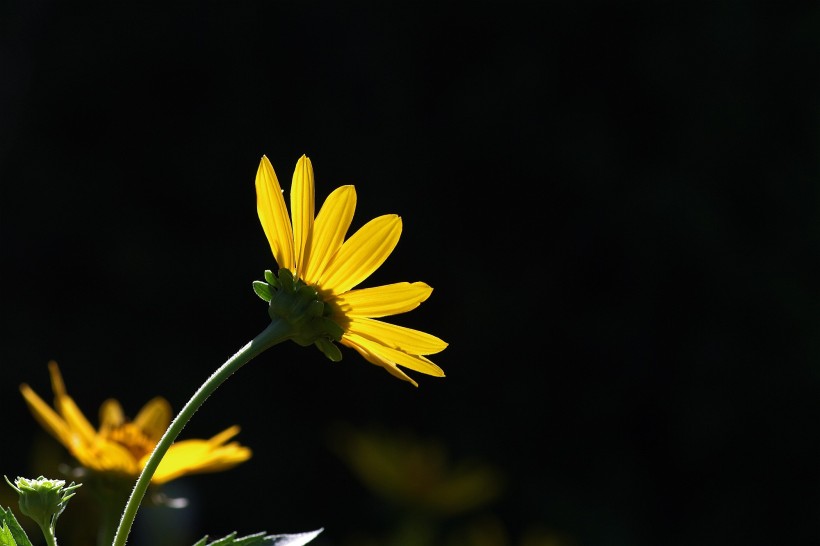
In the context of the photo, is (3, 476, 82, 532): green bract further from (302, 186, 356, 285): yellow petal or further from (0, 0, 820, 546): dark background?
(0, 0, 820, 546): dark background

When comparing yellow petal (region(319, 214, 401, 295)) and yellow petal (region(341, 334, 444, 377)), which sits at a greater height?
yellow petal (region(319, 214, 401, 295))

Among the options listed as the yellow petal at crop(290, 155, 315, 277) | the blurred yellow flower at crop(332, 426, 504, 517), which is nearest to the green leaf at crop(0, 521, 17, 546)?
the yellow petal at crop(290, 155, 315, 277)

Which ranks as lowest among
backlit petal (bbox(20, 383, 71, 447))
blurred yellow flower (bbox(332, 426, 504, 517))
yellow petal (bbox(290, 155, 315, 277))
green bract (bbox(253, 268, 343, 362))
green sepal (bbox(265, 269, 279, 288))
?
green bract (bbox(253, 268, 343, 362))

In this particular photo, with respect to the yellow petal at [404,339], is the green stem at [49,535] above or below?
below

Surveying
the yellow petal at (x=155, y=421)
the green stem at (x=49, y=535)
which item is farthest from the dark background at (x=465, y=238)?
the green stem at (x=49, y=535)

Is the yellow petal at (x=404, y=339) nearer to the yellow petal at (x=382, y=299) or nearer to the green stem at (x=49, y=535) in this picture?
the yellow petal at (x=382, y=299)

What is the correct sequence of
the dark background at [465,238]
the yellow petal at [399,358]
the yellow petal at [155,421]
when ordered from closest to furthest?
1. the yellow petal at [399,358]
2. the yellow petal at [155,421]
3. the dark background at [465,238]

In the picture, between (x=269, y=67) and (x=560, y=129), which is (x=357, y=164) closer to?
(x=269, y=67)
